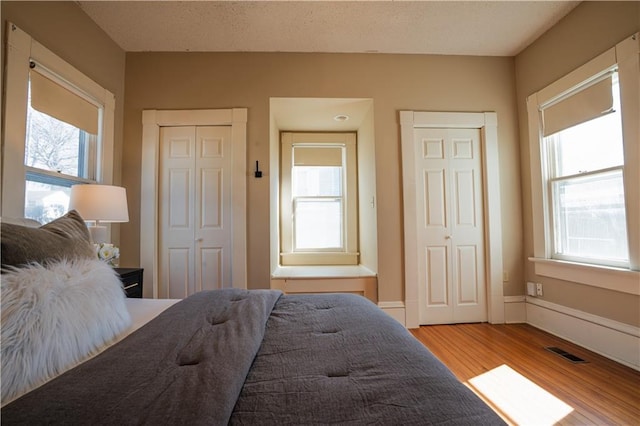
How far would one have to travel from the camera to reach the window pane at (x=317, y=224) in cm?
353

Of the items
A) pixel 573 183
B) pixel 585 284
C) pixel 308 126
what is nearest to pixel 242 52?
pixel 308 126

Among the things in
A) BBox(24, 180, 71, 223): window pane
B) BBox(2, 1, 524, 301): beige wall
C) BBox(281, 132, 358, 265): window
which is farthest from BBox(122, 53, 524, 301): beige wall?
BBox(281, 132, 358, 265): window

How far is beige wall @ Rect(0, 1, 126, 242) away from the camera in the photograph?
169 centimetres

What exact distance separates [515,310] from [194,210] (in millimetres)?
3480

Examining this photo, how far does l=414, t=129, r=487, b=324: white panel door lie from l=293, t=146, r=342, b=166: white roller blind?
1187 millimetres

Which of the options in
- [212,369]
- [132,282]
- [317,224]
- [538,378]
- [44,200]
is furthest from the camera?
[317,224]

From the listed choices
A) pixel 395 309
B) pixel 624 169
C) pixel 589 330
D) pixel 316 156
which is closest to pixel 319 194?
pixel 316 156

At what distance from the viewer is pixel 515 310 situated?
8.71 ft

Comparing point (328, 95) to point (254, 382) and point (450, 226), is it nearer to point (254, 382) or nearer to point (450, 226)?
point (450, 226)

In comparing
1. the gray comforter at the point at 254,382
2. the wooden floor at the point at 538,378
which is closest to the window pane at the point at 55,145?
the gray comforter at the point at 254,382

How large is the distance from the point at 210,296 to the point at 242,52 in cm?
250

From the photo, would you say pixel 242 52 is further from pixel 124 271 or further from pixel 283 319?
pixel 283 319

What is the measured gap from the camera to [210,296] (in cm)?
124

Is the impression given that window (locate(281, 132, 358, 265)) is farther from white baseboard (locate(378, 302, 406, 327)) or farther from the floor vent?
the floor vent
